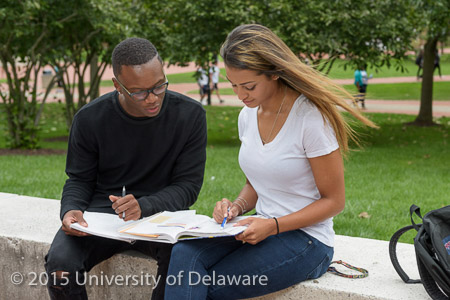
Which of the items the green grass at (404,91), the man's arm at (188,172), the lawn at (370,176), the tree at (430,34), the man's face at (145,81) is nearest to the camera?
the man's face at (145,81)

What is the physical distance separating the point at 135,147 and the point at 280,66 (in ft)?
3.24

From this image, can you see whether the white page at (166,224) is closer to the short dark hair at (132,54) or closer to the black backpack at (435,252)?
the short dark hair at (132,54)

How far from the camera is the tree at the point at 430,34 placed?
9.04 meters

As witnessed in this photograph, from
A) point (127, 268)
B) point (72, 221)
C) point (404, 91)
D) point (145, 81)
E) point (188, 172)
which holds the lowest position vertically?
point (404, 91)

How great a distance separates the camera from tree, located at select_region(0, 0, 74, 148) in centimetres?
975

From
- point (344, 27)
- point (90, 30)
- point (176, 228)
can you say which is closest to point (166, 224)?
point (176, 228)

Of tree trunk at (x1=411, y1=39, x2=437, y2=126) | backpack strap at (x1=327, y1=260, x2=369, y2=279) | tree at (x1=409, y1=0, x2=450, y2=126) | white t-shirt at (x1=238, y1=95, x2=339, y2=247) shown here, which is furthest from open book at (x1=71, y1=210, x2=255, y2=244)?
tree trunk at (x1=411, y1=39, x2=437, y2=126)

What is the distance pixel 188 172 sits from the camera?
3.32 metres

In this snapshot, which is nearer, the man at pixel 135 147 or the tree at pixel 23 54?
the man at pixel 135 147

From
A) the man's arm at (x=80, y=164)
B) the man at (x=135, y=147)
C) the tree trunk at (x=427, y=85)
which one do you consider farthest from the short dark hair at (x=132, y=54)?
the tree trunk at (x=427, y=85)

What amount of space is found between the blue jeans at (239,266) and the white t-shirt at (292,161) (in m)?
0.12

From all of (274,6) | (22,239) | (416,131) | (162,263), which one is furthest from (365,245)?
(416,131)

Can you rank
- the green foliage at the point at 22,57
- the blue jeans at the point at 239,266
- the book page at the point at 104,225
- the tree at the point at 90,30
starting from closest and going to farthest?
the blue jeans at the point at 239,266 < the book page at the point at 104,225 < the green foliage at the point at 22,57 < the tree at the point at 90,30

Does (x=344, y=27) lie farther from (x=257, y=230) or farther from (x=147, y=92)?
(x=257, y=230)
